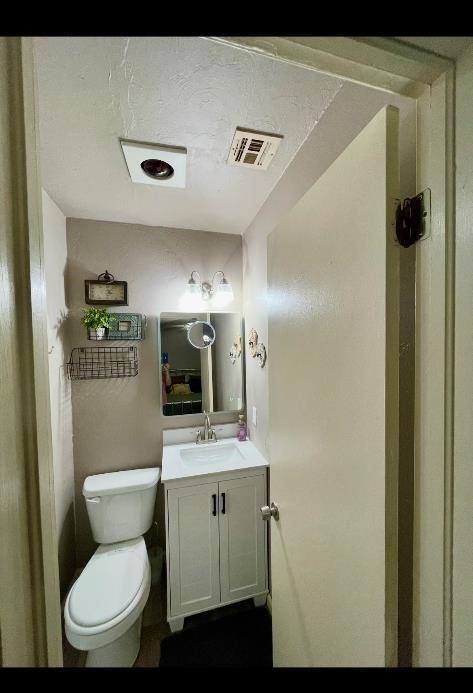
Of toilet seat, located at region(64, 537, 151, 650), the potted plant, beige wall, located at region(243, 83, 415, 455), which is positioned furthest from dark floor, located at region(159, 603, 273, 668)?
the potted plant

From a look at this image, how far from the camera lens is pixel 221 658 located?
4.04ft

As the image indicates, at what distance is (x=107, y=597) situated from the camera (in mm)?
1128

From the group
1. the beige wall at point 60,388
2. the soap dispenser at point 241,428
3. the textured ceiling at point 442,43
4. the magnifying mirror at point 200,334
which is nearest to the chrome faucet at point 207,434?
the soap dispenser at point 241,428

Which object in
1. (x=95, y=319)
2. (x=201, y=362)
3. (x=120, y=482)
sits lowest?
(x=120, y=482)

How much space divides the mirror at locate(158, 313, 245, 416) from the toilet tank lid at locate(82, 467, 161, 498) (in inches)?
16.2

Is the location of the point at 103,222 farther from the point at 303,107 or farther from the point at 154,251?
the point at 303,107

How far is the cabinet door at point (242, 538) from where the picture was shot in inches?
55.6

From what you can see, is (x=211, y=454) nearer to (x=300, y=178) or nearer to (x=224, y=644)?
(x=224, y=644)

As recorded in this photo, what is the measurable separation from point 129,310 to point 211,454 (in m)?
1.18

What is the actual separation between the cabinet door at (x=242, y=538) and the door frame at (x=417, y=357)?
1047 millimetres

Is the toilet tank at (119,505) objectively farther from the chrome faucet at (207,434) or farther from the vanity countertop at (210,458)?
the chrome faucet at (207,434)

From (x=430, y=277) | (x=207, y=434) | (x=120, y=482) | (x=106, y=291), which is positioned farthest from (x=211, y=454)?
(x=430, y=277)

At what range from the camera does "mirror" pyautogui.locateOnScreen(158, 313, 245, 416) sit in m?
1.80

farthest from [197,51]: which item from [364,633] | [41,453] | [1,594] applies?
[364,633]
